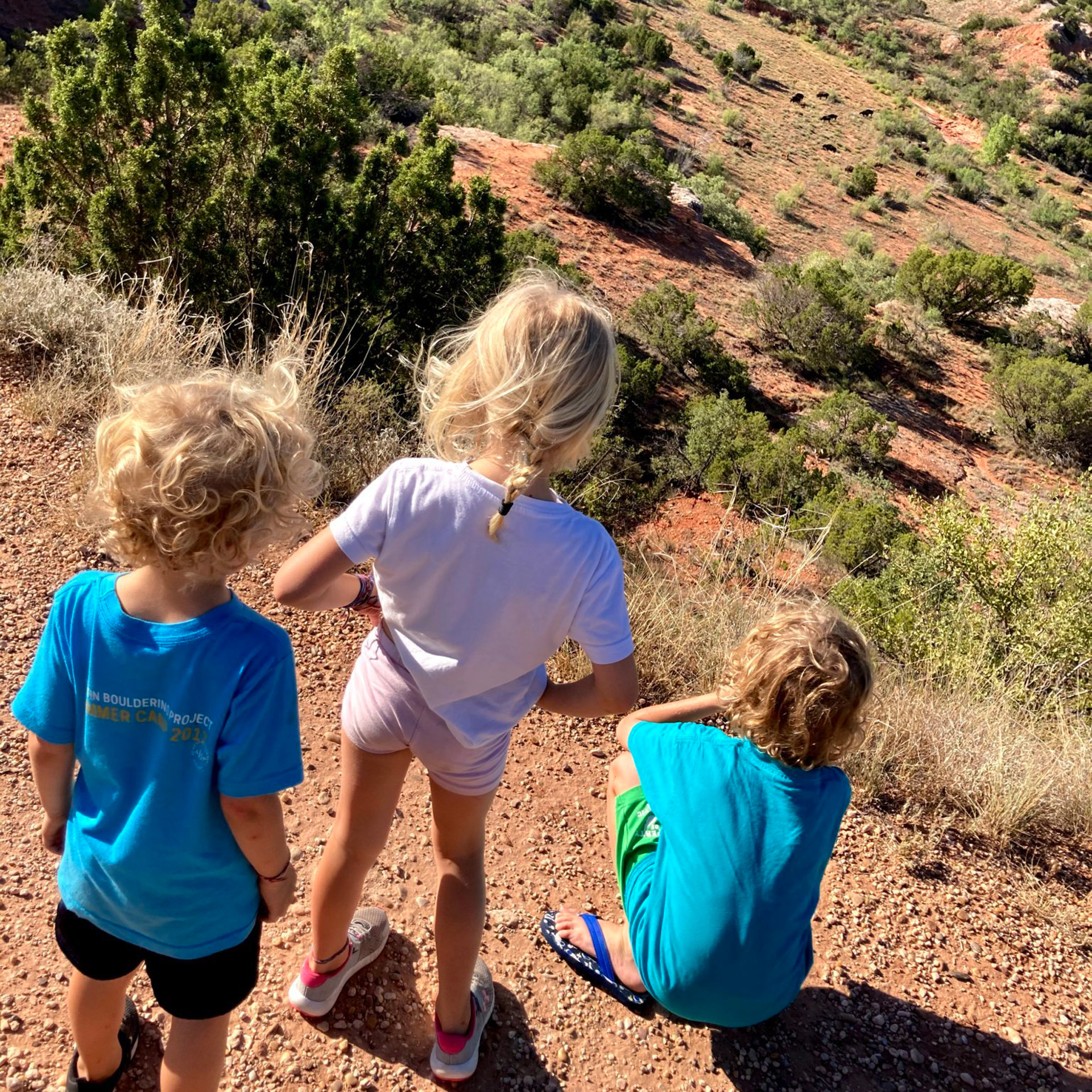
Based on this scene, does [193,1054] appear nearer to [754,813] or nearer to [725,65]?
[754,813]

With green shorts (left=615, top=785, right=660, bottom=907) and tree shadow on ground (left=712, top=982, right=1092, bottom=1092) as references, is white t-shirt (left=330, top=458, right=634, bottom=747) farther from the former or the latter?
tree shadow on ground (left=712, top=982, right=1092, bottom=1092)

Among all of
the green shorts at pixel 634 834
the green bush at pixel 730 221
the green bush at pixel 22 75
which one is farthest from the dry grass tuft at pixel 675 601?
the green bush at pixel 730 221

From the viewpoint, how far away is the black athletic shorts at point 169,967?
1456mm

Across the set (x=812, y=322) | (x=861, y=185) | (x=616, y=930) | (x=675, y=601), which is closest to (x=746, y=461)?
(x=675, y=601)

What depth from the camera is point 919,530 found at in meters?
8.14

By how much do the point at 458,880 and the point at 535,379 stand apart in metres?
1.02

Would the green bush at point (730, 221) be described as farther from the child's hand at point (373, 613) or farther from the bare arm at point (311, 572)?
the bare arm at point (311, 572)

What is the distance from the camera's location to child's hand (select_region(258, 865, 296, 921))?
1477mm

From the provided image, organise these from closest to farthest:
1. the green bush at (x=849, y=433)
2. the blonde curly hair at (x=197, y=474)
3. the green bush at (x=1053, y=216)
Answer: the blonde curly hair at (x=197, y=474) < the green bush at (x=849, y=433) < the green bush at (x=1053, y=216)

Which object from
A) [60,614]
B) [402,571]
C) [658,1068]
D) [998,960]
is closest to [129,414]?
[60,614]

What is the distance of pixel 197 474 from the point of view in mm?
1232

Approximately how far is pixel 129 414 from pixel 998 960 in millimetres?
2812

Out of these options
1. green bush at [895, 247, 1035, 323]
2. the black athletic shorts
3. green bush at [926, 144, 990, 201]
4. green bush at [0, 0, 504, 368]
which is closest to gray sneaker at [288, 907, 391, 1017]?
the black athletic shorts

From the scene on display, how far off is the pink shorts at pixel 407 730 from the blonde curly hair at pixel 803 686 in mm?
540
